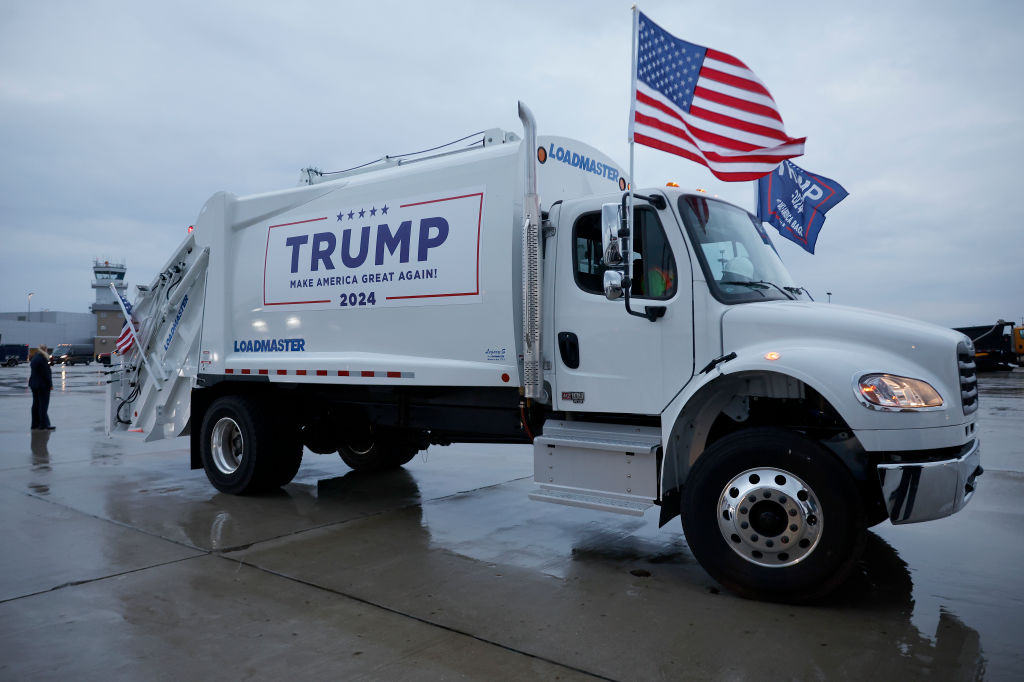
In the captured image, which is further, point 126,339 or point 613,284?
point 126,339

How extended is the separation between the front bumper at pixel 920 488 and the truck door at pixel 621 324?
4.47 ft

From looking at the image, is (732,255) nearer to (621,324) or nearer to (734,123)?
(621,324)

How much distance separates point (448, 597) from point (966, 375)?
11.3ft

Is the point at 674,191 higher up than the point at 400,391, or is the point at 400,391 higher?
the point at 674,191

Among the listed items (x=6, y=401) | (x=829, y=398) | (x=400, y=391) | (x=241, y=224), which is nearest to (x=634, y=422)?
(x=829, y=398)

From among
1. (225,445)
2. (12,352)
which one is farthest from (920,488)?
(12,352)

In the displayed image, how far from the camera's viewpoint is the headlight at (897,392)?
13.1ft

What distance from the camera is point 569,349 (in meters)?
5.37

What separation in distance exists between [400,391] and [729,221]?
10.8ft

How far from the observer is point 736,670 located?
338 cm

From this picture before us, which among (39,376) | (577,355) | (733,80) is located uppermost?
(733,80)

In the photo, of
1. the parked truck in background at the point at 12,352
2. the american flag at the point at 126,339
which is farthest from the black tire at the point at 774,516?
the parked truck in background at the point at 12,352

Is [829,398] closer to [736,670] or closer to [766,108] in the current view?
[736,670]

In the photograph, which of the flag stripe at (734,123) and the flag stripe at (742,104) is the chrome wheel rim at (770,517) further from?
the flag stripe at (742,104)
